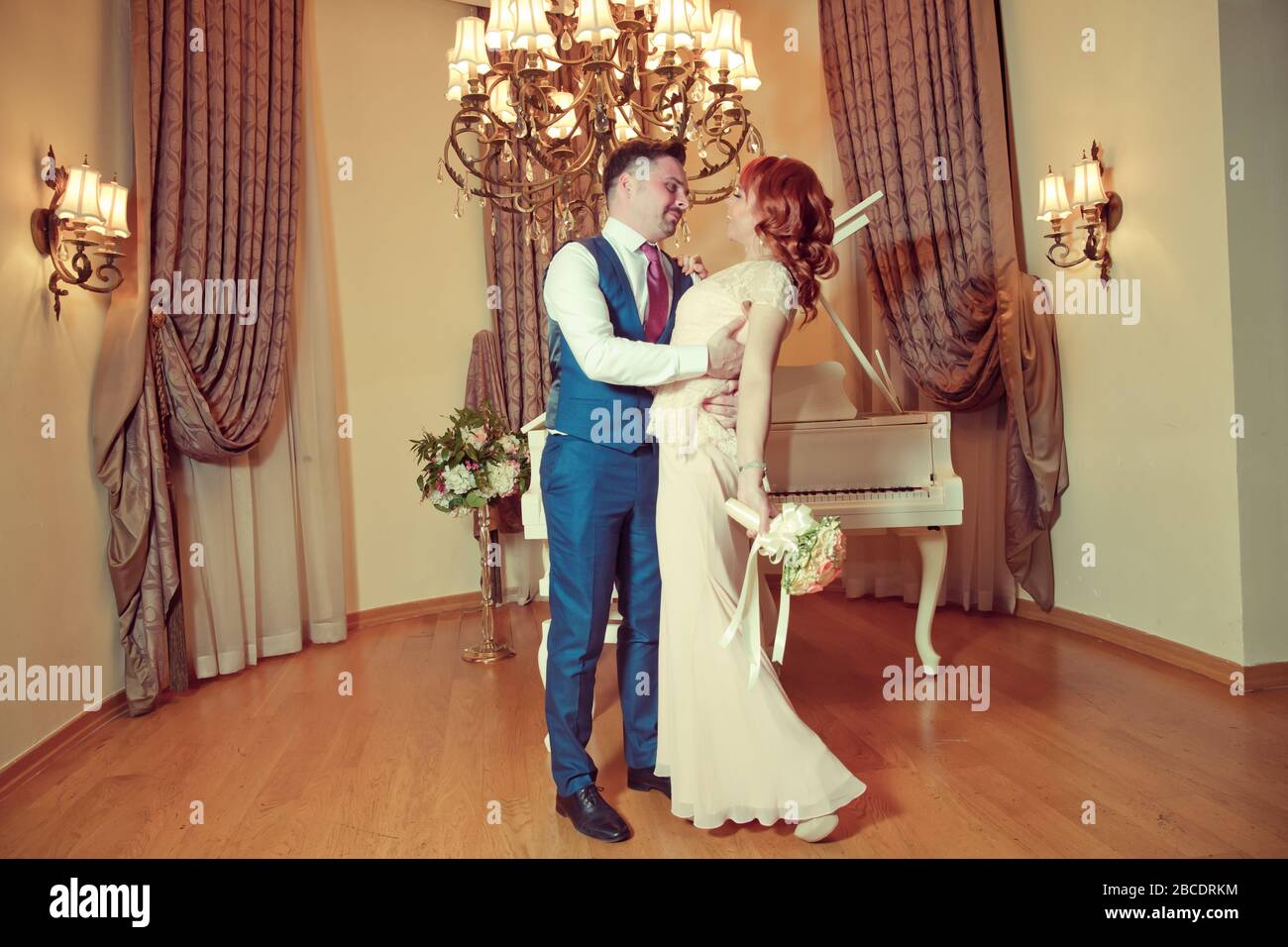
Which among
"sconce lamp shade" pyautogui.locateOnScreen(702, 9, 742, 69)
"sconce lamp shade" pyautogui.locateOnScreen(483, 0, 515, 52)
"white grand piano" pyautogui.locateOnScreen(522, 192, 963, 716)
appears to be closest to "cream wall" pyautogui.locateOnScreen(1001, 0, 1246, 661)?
"white grand piano" pyautogui.locateOnScreen(522, 192, 963, 716)

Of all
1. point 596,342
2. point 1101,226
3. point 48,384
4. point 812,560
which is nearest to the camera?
point 812,560

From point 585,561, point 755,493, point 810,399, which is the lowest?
point 585,561

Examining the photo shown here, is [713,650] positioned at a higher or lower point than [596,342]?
lower

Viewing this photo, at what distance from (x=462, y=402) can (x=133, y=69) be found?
2.31 m

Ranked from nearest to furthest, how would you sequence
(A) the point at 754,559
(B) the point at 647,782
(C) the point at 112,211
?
(A) the point at 754,559, (B) the point at 647,782, (C) the point at 112,211

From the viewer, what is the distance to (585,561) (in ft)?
8.33

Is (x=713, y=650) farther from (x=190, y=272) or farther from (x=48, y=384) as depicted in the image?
(x=190, y=272)

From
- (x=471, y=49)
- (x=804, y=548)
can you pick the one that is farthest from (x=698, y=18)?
(x=804, y=548)

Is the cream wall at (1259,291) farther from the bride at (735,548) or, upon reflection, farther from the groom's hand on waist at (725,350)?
the groom's hand on waist at (725,350)

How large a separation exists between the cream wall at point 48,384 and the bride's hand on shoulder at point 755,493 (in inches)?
91.3

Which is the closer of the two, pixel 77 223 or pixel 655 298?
pixel 655 298

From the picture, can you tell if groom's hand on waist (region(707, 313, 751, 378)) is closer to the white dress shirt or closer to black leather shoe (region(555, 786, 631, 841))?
the white dress shirt

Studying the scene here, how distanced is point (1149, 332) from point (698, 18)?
2085mm

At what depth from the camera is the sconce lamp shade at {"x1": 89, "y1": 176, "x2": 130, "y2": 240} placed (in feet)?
11.6
